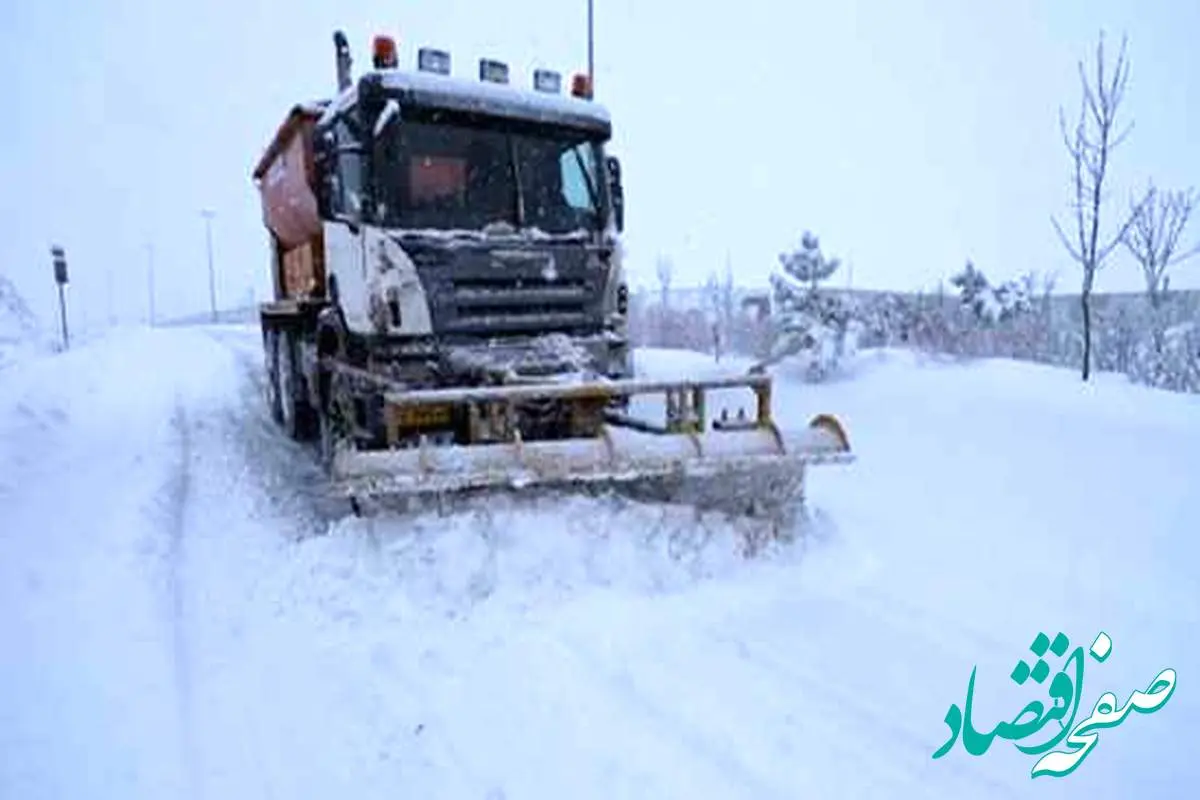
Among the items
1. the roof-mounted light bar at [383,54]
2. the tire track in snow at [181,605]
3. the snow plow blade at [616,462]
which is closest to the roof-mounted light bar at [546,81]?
the roof-mounted light bar at [383,54]

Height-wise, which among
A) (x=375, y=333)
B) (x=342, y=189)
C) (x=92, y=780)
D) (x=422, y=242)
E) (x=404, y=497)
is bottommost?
(x=92, y=780)

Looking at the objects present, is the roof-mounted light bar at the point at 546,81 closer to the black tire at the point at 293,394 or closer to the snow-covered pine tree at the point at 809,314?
the black tire at the point at 293,394

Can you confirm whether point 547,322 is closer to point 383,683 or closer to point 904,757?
point 383,683

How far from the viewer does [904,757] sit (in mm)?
3096

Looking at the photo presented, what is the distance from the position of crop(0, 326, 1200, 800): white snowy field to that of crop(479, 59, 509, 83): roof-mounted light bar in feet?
12.3

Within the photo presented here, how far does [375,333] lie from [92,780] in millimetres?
3748

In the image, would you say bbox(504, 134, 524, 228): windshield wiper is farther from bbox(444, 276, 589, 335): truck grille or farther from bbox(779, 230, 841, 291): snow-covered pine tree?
bbox(779, 230, 841, 291): snow-covered pine tree

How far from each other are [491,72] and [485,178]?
0.95 m

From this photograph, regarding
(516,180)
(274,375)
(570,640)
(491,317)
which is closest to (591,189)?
(516,180)

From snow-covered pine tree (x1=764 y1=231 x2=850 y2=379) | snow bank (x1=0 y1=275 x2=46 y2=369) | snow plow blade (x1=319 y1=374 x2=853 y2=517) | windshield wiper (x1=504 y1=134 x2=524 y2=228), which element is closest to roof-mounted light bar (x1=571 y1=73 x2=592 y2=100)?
windshield wiper (x1=504 y1=134 x2=524 y2=228)

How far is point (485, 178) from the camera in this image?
6727mm

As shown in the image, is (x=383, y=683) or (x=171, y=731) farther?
(x=383, y=683)

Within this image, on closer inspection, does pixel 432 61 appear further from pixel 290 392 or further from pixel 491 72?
pixel 290 392

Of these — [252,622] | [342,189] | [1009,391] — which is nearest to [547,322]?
[342,189]
